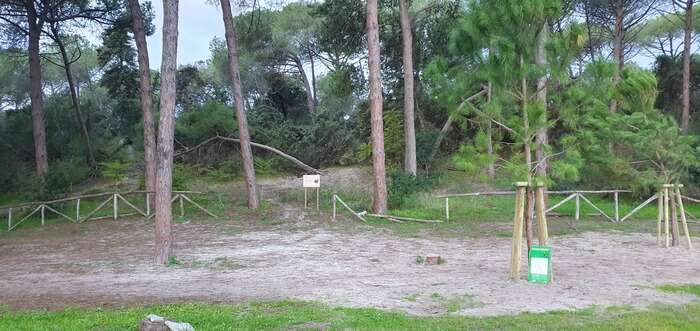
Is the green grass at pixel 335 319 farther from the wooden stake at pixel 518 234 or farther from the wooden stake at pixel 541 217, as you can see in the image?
the wooden stake at pixel 541 217

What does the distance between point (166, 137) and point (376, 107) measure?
7602 mm

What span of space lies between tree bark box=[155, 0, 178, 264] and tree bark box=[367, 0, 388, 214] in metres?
6.94

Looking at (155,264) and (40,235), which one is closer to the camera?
(155,264)

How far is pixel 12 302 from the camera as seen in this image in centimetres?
743

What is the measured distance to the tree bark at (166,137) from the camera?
10758 millimetres

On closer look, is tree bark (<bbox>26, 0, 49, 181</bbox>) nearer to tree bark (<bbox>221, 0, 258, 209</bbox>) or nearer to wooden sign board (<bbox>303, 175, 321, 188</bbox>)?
tree bark (<bbox>221, 0, 258, 209</bbox>)

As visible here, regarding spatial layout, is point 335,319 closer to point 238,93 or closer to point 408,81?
point 238,93

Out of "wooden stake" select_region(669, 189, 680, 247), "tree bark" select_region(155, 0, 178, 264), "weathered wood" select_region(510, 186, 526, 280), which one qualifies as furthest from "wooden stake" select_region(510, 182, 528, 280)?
"tree bark" select_region(155, 0, 178, 264)

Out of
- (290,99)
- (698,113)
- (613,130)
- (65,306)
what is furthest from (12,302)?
(290,99)

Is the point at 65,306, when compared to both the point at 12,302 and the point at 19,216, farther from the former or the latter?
the point at 19,216

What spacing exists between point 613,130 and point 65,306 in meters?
9.67

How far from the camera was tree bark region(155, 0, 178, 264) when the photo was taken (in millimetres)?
10758

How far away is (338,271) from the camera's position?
950 cm

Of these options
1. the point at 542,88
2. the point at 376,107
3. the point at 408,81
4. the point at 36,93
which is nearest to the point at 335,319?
the point at 542,88
